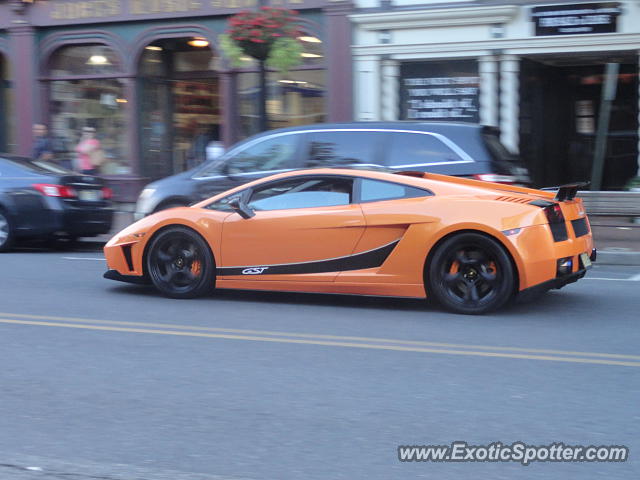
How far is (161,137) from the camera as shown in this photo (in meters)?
21.3

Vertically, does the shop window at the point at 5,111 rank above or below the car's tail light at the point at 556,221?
above

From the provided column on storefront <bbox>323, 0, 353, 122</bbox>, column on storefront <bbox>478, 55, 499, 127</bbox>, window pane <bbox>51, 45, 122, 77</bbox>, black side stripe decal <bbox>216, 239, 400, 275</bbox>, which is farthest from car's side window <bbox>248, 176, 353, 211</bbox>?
window pane <bbox>51, 45, 122, 77</bbox>

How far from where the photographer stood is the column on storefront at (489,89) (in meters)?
17.6

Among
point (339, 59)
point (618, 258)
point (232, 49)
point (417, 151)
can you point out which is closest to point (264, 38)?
point (232, 49)

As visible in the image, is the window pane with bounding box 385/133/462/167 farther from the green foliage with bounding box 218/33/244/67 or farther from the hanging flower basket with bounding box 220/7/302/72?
the green foliage with bounding box 218/33/244/67

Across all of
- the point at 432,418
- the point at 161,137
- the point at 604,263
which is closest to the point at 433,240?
the point at 432,418

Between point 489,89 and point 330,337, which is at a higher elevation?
point 489,89

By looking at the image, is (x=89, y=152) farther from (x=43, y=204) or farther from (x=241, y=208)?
(x=241, y=208)

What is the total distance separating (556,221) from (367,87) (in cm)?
1114

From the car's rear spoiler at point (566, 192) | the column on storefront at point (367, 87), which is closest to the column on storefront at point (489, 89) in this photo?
the column on storefront at point (367, 87)

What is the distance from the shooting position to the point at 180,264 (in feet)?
28.9

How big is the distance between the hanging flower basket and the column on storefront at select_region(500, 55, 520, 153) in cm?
413

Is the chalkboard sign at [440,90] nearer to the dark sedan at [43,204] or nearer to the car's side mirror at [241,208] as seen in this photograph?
the dark sedan at [43,204]

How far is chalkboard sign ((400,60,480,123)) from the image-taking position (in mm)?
17828
